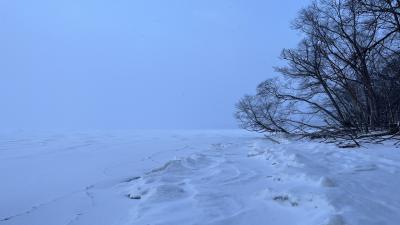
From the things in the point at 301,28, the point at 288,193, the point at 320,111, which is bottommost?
the point at 288,193

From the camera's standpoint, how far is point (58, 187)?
6.04 m

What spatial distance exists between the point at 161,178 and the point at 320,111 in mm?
10853

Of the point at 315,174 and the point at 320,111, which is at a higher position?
the point at 320,111

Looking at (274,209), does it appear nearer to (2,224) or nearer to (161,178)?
(161,178)

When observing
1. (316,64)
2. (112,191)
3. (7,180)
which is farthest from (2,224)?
(316,64)

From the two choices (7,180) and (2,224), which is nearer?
(2,224)

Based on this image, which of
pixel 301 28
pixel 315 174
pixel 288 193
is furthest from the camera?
pixel 301 28

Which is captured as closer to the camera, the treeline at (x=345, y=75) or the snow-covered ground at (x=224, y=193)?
the snow-covered ground at (x=224, y=193)

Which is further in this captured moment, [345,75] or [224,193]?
[345,75]

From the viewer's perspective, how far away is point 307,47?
13695 mm

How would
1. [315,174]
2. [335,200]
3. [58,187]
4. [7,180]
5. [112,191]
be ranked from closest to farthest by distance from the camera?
[335,200]
[315,174]
[112,191]
[58,187]
[7,180]

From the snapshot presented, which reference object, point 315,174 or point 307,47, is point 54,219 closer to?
point 315,174

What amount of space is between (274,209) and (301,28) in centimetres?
1176

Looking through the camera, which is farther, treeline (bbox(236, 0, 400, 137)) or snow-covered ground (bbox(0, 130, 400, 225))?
treeline (bbox(236, 0, 400, 137))
